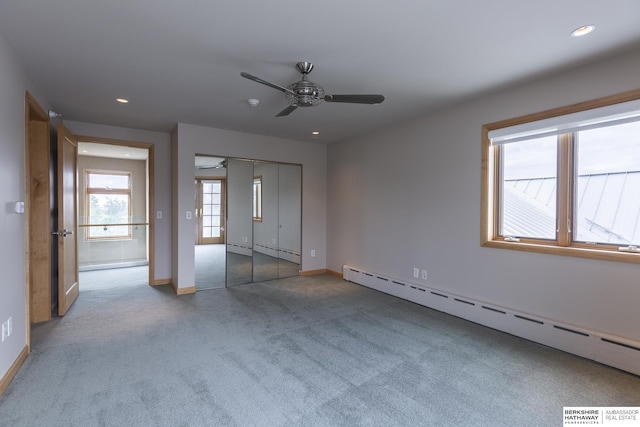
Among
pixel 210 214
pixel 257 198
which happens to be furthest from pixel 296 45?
pixel 210 214

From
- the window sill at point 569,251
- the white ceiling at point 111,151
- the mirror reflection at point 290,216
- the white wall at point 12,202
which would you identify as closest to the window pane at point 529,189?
the window sill at point 569,251

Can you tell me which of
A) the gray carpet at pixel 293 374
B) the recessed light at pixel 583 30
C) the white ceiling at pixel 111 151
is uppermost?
the recessed light at pixel 583 30

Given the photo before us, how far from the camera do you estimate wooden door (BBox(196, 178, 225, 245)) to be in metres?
6.83

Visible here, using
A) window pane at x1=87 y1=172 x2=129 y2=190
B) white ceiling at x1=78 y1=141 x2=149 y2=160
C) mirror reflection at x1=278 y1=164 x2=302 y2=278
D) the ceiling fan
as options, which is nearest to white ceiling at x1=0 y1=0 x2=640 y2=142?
the ceiling fan

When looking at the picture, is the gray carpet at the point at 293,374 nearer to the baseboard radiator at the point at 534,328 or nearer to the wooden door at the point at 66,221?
the baseboard radiator at the point at 534,328

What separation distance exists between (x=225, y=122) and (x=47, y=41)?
2152mm

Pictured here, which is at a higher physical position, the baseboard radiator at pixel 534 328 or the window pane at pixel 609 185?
the window pane at pixel 609 185

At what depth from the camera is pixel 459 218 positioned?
347 cm

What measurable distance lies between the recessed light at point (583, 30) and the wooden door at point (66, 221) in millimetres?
4930

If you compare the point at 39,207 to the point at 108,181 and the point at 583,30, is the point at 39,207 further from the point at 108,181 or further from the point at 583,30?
the point at 583,30

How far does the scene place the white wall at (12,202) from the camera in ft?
6.86

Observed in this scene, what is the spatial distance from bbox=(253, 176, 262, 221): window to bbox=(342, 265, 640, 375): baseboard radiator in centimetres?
256

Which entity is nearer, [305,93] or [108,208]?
[305,93]

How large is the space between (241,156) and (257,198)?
0.86 meters
